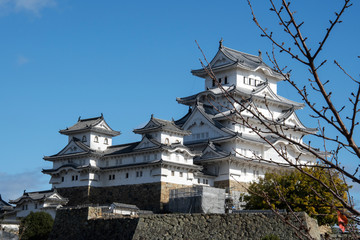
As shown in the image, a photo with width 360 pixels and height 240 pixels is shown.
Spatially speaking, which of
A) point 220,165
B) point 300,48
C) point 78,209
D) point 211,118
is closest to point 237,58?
point 211,118

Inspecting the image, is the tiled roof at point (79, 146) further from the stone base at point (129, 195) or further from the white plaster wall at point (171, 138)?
the white plaster wall at point (171, 138)

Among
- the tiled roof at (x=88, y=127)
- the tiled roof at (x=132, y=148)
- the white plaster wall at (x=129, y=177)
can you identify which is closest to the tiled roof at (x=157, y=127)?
A: the tiled roof at (x=132, y=148)

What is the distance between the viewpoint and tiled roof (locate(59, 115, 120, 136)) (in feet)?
167

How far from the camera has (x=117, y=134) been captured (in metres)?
52.5

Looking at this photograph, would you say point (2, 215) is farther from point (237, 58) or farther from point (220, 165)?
point (237, 58)

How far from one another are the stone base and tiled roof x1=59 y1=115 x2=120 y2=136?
5.41 meters

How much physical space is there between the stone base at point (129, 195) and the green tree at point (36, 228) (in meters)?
8.62

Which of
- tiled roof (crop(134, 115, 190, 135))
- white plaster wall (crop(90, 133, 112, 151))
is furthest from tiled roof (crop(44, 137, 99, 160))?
tiled roof (crop(134, 115, 190, 135))

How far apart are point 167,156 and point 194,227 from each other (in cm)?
1566

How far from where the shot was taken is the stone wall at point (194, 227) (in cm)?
2927

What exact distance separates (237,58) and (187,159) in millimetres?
14407

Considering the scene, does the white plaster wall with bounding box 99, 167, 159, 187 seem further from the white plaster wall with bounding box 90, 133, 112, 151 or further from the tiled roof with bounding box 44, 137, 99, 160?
the white plaster wall with bounding box 90, 133, 112, 151

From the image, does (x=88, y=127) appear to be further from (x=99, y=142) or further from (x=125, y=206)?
(x=125, y=206)

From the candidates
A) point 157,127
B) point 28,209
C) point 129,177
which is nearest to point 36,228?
point 28,209
